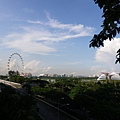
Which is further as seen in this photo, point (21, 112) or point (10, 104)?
point (10, 104)

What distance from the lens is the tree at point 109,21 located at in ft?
36.0

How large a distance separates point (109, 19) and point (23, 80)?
411 feet

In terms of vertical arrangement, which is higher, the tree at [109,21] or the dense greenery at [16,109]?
the tree at [109,21]

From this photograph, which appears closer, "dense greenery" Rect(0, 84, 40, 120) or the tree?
the tree

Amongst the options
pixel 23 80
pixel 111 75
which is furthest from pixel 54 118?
pixel 111 75

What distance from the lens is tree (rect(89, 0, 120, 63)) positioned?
10977 millimetres

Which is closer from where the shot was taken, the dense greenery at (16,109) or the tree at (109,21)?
the tree at (109,21)

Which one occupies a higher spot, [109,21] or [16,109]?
[109,21]

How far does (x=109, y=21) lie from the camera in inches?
432

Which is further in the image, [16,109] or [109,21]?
[16,109]

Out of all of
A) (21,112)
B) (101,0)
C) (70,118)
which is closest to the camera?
(101,0)

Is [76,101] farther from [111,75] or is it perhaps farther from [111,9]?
[111,75]

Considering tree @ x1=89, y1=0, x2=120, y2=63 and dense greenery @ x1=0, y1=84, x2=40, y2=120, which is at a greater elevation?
tree @ x1=89, y1=0, x2=120, y2=63

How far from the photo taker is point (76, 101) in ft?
158
